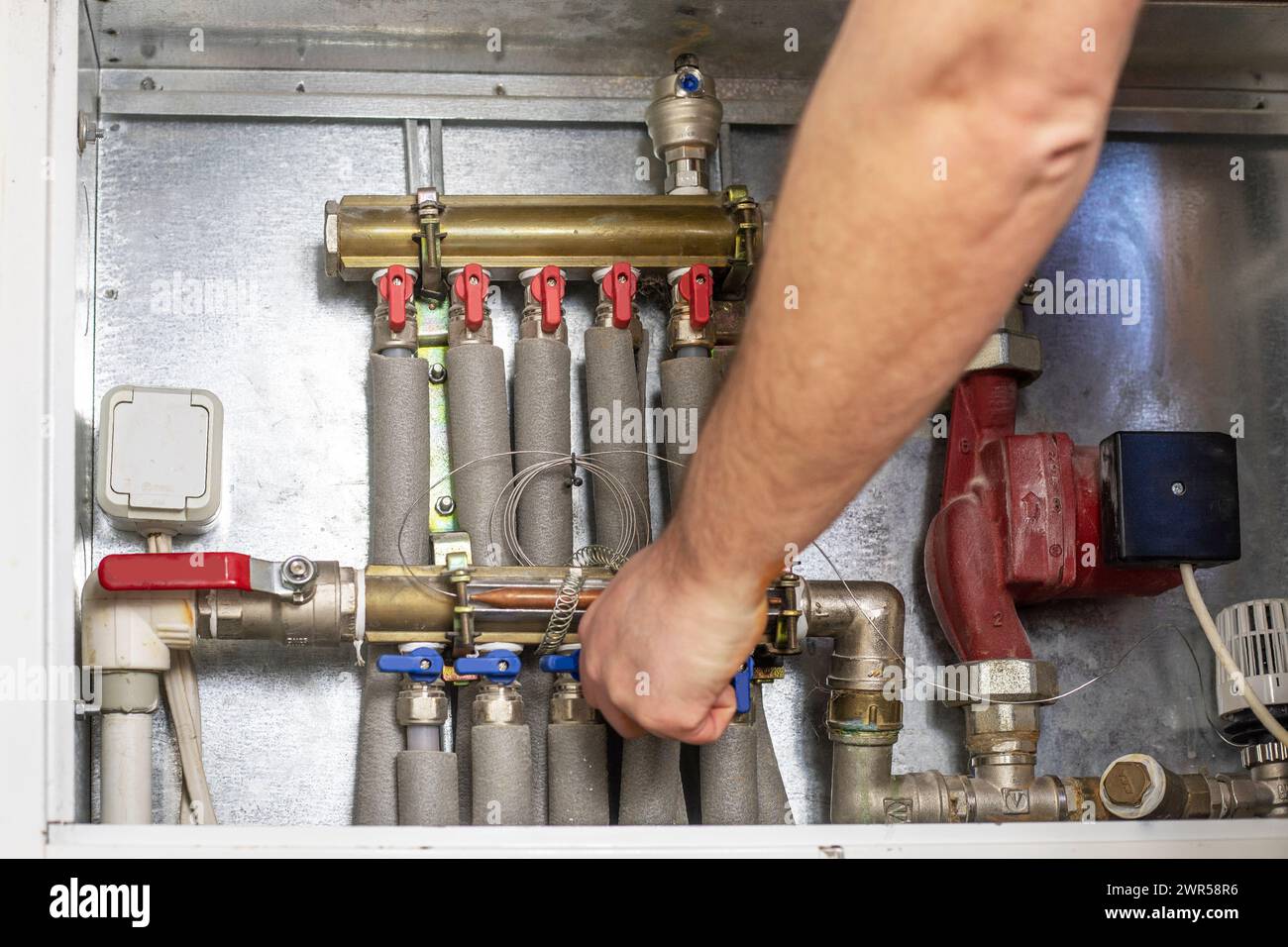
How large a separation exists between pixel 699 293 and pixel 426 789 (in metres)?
0.52

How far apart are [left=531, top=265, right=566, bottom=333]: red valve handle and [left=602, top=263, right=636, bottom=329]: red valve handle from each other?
0.05 m

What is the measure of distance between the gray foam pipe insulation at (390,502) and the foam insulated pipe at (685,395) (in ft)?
0.73

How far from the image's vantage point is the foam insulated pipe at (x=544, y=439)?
1.24m

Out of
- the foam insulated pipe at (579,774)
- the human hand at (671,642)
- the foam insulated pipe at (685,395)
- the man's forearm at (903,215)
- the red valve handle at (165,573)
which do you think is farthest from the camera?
the foam insulated pipe at (685,395)

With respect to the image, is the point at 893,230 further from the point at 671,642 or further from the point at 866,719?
the point at 866,719

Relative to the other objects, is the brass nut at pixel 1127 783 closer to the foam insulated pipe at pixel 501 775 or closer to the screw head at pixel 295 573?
the foam insulated pipe at pixel 501 775

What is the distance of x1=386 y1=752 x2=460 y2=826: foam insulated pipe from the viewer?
114 cm

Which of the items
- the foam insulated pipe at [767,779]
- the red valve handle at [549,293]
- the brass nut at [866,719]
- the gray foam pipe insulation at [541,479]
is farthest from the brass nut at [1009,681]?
the red valve handle at [549,293]

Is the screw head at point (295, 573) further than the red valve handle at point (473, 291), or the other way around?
the red valve handle at point (473, 291)

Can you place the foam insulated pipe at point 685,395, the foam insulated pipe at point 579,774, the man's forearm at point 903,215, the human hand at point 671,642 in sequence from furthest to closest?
the foam insulated pipe at point 685,395 < the foam insulated pipe at point 579,774 < the human hand at point 671,642 < the man's forearm at point 903,215

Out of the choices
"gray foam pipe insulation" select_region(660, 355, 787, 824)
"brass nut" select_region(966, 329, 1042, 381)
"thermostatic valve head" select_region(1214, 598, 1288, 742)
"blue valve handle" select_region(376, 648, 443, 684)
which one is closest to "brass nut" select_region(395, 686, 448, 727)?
"blue valve handle" select_region(376, 648, 443, 684)

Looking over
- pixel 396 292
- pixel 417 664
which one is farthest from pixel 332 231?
pixel 417 664

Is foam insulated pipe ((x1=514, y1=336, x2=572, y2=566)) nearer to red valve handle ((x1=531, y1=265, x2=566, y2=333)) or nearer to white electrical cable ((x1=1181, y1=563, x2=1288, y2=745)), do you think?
red valve handle ((x1=531, y1=265, x2=566, y2=333))
